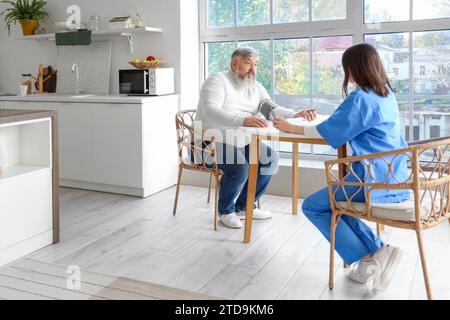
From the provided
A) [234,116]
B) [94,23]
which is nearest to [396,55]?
[234,116]

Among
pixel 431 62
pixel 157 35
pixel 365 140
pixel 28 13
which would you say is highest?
pixel 28 13

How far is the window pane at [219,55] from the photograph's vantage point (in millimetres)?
4652

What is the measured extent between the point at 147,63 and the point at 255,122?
A: 1712mm

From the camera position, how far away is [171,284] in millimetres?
2512

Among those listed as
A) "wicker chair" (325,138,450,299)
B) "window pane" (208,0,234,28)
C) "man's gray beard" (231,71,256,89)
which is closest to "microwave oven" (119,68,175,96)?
"window pane" (208,0,234,28)

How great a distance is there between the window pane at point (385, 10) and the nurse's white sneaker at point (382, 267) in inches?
86.8

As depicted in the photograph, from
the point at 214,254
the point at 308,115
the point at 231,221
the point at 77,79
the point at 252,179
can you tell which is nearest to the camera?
the point at 214,254

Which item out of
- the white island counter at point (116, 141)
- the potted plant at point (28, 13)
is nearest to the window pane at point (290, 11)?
the white island counter at point (116, 141)

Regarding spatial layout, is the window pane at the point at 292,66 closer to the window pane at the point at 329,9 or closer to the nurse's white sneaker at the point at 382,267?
the window pane at the point at 329,9

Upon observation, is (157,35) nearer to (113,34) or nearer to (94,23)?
(113,34)

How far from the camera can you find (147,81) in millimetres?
4336

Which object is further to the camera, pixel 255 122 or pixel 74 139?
pixel 74 139
